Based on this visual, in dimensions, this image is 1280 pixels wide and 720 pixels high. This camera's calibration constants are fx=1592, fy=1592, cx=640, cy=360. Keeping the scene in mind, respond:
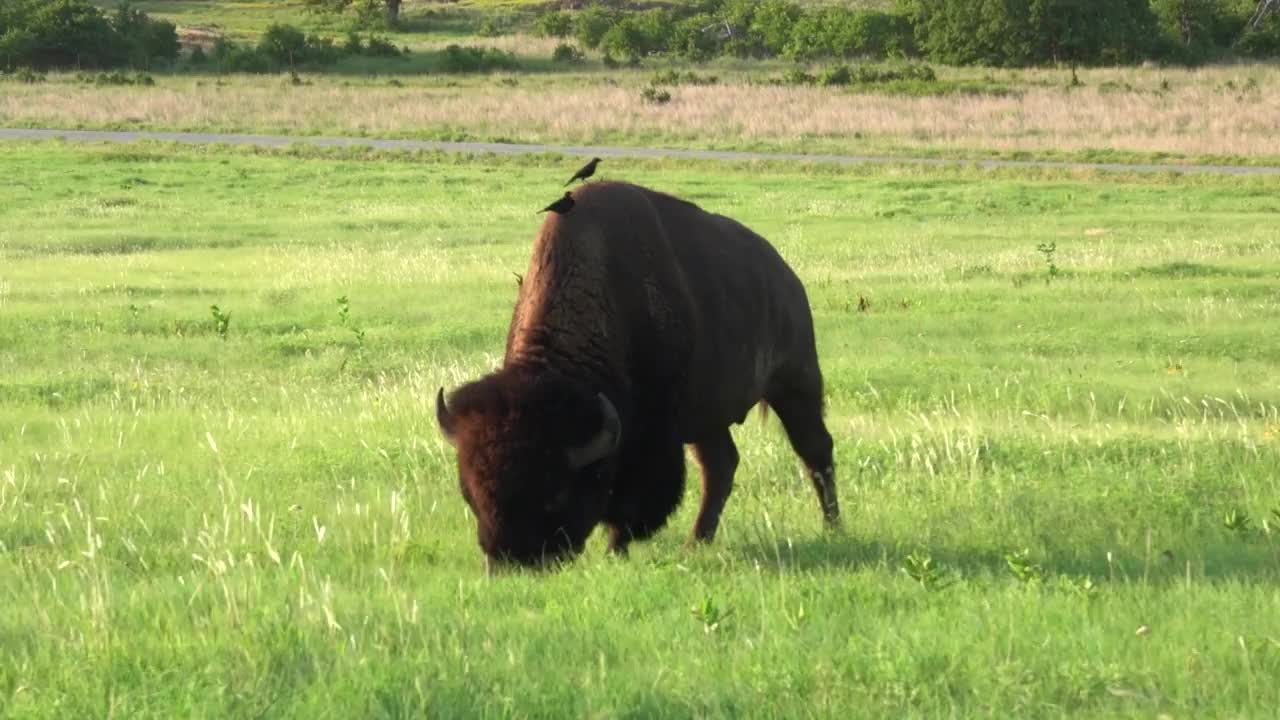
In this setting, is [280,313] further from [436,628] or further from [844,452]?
[436,628]

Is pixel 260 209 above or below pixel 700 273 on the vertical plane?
below

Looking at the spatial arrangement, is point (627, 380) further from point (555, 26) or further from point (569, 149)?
point (555, 26)

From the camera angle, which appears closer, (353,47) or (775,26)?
(353,47)

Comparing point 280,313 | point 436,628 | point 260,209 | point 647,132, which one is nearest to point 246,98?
point 647,132

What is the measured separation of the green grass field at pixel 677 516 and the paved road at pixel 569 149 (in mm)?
18506

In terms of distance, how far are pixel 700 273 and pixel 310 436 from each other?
142 inches

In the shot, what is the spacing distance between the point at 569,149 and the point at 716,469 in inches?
1653

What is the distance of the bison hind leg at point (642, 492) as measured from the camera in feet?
26.8

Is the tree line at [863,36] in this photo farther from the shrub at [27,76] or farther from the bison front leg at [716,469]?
the bison front leg at [716,469]

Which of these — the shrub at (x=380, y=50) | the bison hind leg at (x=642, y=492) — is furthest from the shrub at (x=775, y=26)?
the bison hind leg at (x=642, y=492)

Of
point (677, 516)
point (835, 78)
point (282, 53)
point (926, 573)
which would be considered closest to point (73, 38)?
point (282, 53)

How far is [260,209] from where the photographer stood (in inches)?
1373

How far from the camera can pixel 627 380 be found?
8172 millimetres

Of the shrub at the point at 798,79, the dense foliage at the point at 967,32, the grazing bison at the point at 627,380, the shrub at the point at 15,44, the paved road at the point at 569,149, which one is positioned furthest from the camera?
the shrub at the point at 15,44
